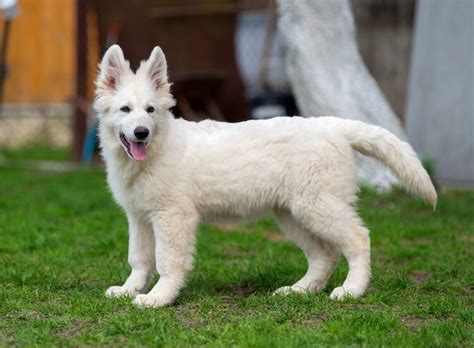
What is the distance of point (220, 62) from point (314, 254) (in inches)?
314

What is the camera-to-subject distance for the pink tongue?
532 centimetres

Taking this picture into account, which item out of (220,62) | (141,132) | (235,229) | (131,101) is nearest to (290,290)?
(141,132)

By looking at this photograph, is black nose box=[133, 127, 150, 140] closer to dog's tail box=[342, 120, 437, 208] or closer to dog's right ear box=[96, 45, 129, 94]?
dog's right ear box=[96, 45, 129, 94]

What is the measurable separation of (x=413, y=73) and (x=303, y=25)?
184 cm

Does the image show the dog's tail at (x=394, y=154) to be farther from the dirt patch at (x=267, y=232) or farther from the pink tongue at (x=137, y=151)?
the dirt patch at (x=267, y=232)

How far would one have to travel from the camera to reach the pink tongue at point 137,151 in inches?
209

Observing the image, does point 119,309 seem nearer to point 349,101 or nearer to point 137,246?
point 137,246

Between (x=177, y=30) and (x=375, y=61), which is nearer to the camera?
(x=177, y=30)

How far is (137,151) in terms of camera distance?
533 centimetres

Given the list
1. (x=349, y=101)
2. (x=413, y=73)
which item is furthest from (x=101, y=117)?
(x=413, y=73)

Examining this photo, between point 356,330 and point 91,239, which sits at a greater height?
point 356,330

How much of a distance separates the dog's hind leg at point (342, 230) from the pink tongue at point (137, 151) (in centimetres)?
91

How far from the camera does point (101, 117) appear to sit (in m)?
5.56

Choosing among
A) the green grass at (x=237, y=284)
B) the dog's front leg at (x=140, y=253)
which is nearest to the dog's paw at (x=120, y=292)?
the dog's front leg at (x=140, y=253)
